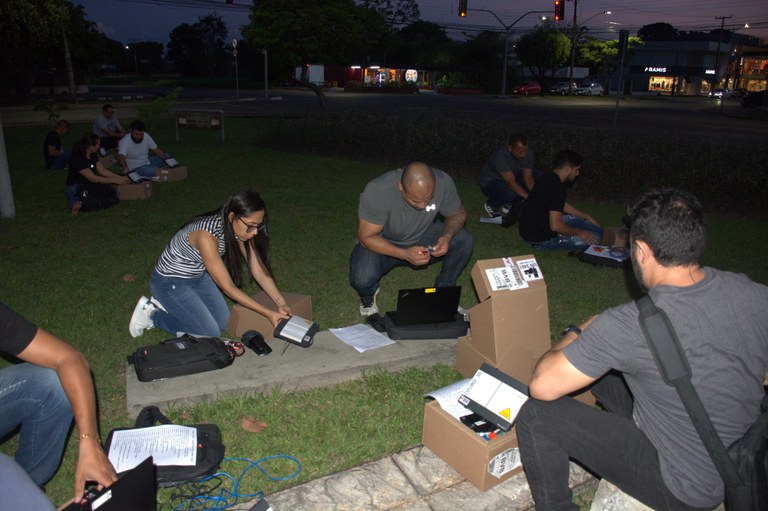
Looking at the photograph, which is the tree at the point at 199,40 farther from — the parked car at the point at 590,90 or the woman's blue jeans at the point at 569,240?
the woman's blue jeans at the point at 569,240

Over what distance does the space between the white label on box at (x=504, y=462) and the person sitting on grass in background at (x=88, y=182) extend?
7.94 meters

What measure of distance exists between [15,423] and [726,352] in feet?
10.2

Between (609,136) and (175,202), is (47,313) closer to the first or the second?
(175,202)

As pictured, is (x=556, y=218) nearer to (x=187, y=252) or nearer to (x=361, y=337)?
(x=361, y=337)

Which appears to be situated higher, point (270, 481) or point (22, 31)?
point (22, 31)

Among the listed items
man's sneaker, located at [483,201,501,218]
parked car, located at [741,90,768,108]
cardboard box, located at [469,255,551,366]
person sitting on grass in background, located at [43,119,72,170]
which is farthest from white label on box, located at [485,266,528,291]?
parked car, located at [741,90,768,108]

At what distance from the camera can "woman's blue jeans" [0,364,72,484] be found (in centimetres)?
265

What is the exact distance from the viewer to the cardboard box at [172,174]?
36.1ft

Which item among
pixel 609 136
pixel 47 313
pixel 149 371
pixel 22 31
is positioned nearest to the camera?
pixel 149 371

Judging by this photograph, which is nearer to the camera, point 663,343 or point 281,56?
point 663,343

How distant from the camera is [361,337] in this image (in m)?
4.54

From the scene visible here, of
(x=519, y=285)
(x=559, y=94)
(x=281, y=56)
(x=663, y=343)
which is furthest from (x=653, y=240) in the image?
(x=559, y=94)

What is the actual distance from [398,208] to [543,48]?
63.9 m

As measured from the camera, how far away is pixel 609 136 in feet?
35.7
